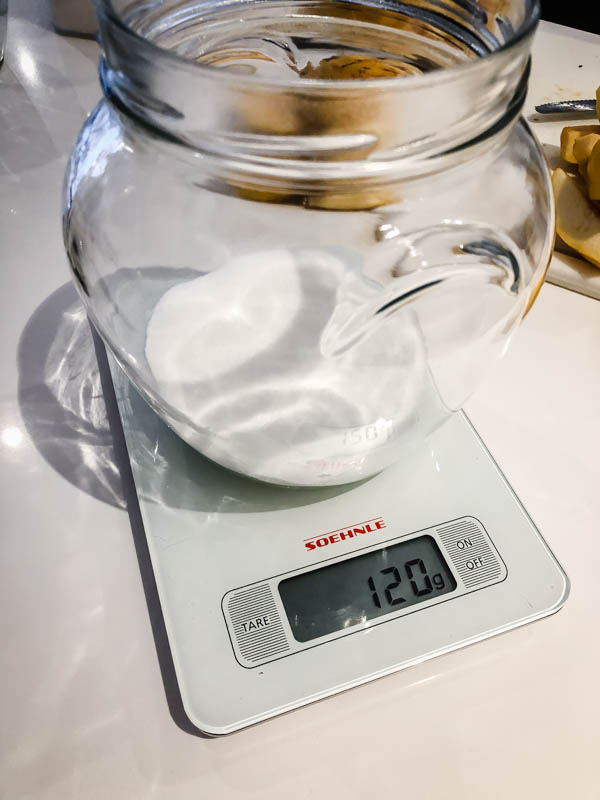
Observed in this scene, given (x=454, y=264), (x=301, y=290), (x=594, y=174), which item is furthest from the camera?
(x=594, y=174)

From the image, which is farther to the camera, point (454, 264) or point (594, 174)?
point (594, 174)

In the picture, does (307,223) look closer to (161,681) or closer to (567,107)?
(161,681)

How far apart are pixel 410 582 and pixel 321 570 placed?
0.18 ft

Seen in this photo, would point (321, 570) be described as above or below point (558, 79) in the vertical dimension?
below

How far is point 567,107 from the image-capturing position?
2.39 feet

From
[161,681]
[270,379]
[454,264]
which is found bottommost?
[161,681]

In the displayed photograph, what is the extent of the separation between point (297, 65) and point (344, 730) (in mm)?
464

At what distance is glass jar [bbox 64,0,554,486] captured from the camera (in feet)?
0.83

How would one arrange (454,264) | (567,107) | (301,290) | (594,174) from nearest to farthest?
(454,264), (301,290), (594,174), (567,107)

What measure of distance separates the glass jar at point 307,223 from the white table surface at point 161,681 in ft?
0.33

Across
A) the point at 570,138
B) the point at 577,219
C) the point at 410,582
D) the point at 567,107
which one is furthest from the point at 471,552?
the point at 567,107

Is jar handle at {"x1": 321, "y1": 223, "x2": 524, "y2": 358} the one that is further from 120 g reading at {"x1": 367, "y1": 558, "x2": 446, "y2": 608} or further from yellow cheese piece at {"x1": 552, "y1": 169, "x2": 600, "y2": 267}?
yellow cheese piece at {"x1": 552, "y1": 169, "x2": 600, "y2": 267}

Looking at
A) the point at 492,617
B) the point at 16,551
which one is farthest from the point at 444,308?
the point at 16,551

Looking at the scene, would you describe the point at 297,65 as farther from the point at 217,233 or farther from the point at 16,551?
the point at 16,551
